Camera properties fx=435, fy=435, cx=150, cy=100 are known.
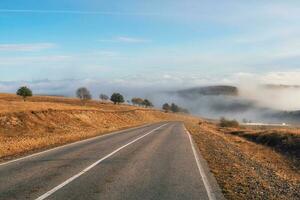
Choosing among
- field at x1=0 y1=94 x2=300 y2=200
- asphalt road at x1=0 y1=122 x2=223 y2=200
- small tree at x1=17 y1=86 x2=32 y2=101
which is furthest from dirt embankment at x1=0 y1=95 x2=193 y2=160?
small tree at x1=17 y1=86 x2=32 y2=101

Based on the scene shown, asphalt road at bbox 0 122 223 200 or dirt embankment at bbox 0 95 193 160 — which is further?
dirt embankment at bbox 0 95 193 160

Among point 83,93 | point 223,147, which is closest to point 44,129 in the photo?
point 223,147

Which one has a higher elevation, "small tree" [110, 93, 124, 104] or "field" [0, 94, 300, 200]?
"small tree" [110, 93, 124, 104]

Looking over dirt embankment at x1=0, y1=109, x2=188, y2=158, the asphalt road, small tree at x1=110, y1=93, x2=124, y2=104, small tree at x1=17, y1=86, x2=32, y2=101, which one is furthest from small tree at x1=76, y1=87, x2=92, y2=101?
the asphalt road

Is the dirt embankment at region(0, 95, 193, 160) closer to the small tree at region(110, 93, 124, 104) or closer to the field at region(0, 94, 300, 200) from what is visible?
the field at region(0, 94, 300, 200)

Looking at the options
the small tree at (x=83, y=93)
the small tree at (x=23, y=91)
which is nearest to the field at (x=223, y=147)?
the small tree at (x=23, y=91)

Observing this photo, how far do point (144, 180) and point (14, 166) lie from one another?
551 cm

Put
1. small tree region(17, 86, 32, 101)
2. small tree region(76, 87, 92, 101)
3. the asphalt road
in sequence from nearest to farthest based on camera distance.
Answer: the asphalt road < small tree region(17, 86, 32, 101) < small tree region(76, 87, 92, 101)

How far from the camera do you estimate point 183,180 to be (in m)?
12.9

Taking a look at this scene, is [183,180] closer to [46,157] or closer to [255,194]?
[255,194]

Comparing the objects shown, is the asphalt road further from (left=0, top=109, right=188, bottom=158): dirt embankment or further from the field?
(left=0, top=109, right=188, bottom=158): dirt embankment

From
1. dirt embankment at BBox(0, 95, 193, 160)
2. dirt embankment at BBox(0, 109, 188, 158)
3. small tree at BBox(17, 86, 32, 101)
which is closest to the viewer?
dirt embankment at BBox(0, 109, 188, 158)

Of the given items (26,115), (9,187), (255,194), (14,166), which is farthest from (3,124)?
(255,194)

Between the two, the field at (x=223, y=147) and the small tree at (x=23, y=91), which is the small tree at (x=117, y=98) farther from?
the field at (x=223, y=147)
